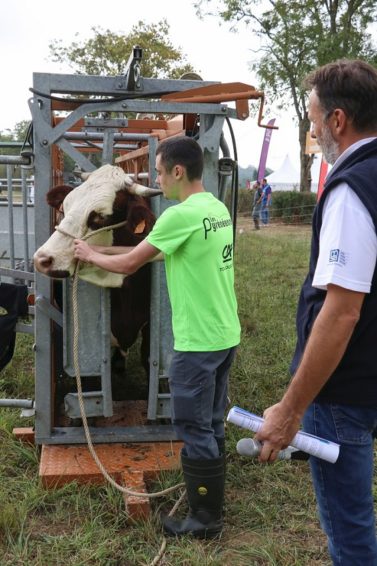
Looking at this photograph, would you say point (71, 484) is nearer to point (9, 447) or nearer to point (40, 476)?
point (40, 476)

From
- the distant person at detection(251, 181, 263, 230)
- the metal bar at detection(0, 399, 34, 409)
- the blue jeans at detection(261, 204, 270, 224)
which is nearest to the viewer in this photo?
the metal bar at detection(0, 399, 34, 409)

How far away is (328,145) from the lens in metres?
1.88

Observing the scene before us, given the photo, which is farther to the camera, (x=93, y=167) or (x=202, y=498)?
(x=93, y=167)

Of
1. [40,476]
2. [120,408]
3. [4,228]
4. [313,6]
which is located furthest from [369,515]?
[313,6]

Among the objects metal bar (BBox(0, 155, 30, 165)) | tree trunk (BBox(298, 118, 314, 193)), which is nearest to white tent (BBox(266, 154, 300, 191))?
tree trunk (BBox(298, 118, 314, 193))

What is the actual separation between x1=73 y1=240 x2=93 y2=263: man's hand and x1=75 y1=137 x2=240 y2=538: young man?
0.08ft

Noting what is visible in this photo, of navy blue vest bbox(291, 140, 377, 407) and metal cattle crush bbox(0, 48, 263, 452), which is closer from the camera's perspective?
navy blue vest bbox(291, 140, 377, 407)

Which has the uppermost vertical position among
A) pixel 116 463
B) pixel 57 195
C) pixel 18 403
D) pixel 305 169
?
pixel 305 169

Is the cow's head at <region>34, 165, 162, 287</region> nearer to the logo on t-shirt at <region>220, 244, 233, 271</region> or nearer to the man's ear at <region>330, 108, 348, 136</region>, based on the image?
the logo on t-shirt at <region>220, 244, 233, 271</region>

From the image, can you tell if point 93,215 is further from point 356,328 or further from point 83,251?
point 356,328

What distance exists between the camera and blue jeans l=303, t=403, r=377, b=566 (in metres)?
1.87

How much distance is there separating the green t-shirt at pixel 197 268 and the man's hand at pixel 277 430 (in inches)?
37.2

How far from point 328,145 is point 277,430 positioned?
36.1 inches

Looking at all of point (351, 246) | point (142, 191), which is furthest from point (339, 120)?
point (142, 191)
